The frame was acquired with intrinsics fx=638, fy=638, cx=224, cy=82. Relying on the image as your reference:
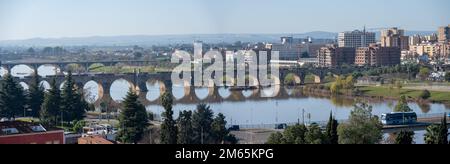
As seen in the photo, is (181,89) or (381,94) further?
(181,89)

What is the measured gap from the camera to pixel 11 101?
5441 mm

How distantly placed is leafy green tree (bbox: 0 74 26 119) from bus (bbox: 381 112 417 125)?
123 inches

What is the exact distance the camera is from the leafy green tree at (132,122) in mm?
3963

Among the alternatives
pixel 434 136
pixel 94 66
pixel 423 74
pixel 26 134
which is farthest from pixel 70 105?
pixel 94 66

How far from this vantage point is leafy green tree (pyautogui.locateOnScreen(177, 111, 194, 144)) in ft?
12.3

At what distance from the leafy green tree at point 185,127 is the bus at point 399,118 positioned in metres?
2.14

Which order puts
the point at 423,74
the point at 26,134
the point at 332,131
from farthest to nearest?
the point at 423,74 < the point at 26,134 < the point at 332,131

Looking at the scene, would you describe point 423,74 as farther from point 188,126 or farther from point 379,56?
point 188,126

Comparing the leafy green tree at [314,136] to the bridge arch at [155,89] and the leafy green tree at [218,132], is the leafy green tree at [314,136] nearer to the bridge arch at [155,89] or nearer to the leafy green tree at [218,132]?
the leafy green tree at [218,132]

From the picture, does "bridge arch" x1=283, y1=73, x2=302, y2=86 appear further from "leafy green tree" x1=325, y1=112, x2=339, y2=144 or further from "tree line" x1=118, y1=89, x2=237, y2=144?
"leafy green tree" x1=325, y1=112, x2=339, y2=144

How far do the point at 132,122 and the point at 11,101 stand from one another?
187 centimetres

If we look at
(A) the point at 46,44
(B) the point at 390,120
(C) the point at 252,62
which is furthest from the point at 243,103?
(A) the point at 46,44
